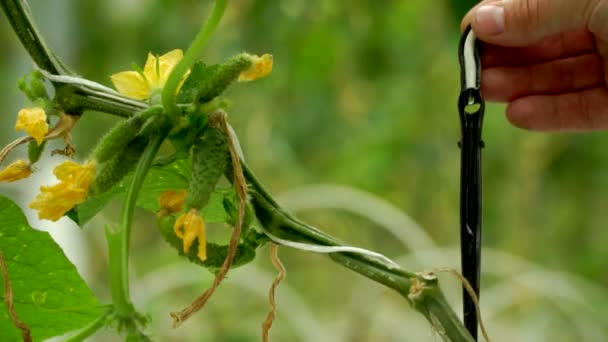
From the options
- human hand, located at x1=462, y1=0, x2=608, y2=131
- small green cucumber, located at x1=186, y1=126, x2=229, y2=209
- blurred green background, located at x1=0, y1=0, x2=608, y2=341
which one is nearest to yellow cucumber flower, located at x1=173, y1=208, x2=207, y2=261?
small green cucumber, located at x1=186, y1=126, x2=229, y2=209

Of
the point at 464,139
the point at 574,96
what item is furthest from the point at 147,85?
the point at 574,96

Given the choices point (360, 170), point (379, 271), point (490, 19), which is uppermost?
point (360, 170)

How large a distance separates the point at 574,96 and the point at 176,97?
0.43 metres


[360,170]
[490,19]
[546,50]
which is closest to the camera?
[490,19]

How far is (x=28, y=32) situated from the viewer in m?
0.33

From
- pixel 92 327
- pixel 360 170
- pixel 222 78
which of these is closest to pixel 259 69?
pixel 222 78

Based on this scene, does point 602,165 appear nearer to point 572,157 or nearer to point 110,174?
point 572,157

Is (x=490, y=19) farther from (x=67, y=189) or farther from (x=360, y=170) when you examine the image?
(x=360, y=170)

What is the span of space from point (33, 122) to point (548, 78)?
481 millimetres

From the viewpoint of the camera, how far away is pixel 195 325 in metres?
1.46

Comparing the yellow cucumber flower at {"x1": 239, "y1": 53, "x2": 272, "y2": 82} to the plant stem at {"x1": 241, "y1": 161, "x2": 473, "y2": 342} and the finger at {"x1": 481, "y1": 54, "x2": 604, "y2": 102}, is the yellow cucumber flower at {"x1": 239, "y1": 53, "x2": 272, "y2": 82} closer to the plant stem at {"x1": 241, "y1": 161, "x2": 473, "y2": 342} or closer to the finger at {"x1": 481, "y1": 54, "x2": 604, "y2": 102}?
the plant stem at {"x1": 241, "y1": 161, "x2": 473, "y2": 342}

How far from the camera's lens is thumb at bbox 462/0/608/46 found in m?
0.45

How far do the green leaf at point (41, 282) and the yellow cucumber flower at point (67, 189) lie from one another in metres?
0.06

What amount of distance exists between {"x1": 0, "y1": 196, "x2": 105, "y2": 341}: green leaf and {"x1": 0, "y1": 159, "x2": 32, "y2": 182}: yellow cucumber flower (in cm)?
5
